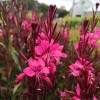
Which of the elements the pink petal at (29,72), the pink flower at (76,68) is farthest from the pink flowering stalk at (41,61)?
the pink flower at (76,68)

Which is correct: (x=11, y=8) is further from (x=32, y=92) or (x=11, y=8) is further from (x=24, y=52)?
(x=32, y=92)

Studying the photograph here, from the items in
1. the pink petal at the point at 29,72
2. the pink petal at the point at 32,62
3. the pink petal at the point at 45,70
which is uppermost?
the pink petal at the point at 32,62

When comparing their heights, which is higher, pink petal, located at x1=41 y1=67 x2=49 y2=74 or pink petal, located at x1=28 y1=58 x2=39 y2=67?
pink petal, located at x1=28 y1=58 x2=39 y2=67

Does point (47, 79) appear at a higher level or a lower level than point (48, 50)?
lower

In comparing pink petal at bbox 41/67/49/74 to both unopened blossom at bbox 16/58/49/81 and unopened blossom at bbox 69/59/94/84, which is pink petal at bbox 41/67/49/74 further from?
unopened blossom at bbox 69/59/94/84

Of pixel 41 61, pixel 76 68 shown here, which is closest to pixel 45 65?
pixel 41 61

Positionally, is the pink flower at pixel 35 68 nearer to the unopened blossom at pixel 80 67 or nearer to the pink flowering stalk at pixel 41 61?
the pink flowering stalk at pixel 41 61

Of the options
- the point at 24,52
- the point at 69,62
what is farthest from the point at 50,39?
the point at 69,62

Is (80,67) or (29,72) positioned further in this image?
(80,67)

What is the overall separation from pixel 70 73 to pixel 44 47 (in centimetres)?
28

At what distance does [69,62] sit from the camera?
7.00 feet

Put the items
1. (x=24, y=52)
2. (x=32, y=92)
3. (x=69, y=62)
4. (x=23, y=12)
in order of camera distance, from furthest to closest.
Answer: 1. (x=23, y=12)
2. (x=69, y=62)
3. (x=24, y=52)
4. (x=32, y=92)

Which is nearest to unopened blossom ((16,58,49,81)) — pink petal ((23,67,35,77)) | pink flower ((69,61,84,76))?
pink petal ((23,67,35,77))

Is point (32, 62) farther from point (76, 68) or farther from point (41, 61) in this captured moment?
point (76, 68)
